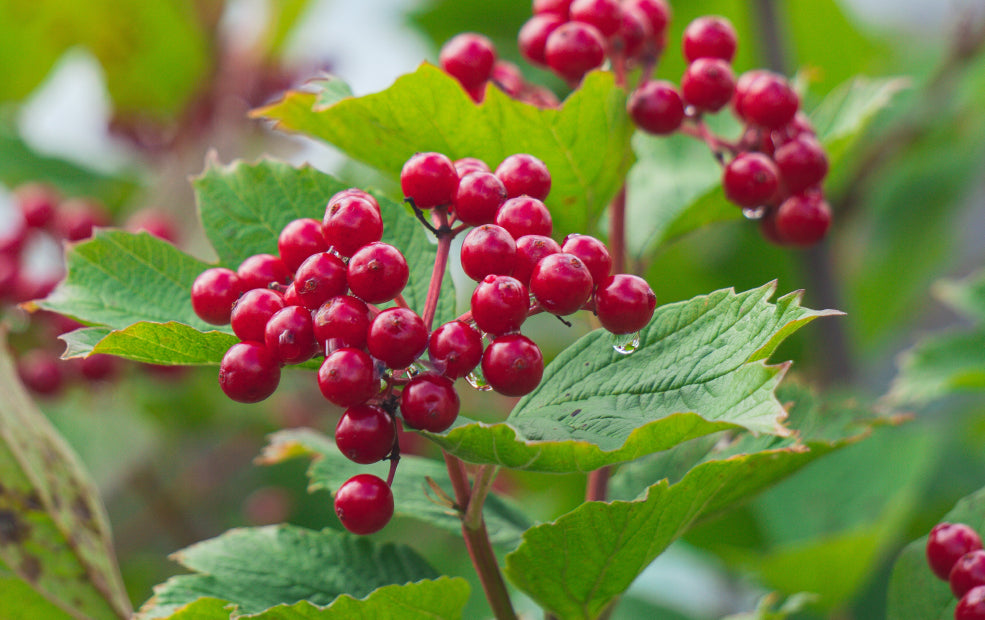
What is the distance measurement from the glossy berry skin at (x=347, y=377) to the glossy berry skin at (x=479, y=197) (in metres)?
0.13

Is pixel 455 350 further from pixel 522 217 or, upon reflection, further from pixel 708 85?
pixel 708 85

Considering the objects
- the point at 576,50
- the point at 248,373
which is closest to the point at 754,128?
the point at 576,50

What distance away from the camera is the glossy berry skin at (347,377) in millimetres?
532

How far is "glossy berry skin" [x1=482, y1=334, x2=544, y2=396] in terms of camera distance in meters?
0.54

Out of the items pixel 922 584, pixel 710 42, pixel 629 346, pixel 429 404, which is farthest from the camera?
pixel 710 42

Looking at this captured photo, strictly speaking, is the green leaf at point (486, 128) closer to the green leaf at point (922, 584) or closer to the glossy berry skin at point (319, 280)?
the glossy berry skin at point (319, 280)

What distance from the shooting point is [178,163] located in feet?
5.95

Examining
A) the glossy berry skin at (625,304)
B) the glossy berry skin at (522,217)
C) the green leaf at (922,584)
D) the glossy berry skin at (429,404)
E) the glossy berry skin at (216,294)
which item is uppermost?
the glossy berry skin at (216,294)

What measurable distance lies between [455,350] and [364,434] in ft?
0.24

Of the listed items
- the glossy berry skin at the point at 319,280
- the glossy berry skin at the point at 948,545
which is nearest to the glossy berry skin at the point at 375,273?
the glossy berry skin at the point at 319,280

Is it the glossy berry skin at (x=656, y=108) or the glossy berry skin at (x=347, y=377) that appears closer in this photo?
the glossy berry skin at (x=347, y=377)

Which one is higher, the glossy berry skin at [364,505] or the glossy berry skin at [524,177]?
the glossy berry skin at [524,177]

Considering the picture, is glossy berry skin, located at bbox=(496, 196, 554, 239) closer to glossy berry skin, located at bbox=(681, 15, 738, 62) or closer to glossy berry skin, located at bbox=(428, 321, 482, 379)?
glossy berry skin, located at bbox=(428, 321, 482, 379)

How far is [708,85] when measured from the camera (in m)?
0.80
